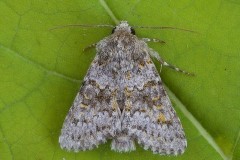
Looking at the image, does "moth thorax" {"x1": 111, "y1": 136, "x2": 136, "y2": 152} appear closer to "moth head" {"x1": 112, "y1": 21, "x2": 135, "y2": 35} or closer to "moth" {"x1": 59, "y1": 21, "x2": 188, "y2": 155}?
"moth" {"x1": 59, "y1": 21, "x2": 188, "y2": 155}

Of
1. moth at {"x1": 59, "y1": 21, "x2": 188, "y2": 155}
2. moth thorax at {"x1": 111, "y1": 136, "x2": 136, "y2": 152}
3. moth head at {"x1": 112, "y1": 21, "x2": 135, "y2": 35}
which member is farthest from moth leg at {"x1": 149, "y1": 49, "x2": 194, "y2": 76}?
moth thorax at {"x1": 111, "y1": 136, "x2": 136, "y2": 152}

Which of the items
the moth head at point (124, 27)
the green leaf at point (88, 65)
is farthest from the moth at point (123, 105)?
the green leaf at point (88, 65)

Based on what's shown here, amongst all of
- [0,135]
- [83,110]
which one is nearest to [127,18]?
[83,110]

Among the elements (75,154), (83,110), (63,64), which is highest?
(63,64)

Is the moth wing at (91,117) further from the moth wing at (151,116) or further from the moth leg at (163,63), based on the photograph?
the moth leg at (163,63)

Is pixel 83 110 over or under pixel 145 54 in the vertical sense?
under

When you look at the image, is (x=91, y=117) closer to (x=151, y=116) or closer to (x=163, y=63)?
(x=151, y=116)

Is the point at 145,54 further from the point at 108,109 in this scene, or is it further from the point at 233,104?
the point at 233,104
